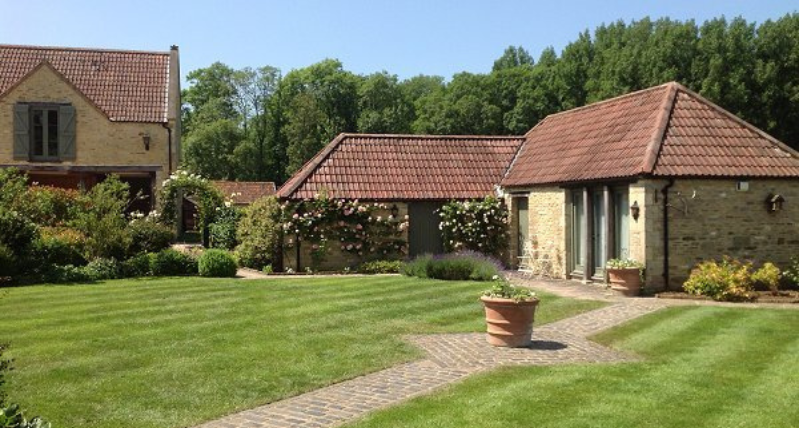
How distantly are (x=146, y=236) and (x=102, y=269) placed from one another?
265 centimetres

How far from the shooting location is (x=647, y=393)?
788 centimetres

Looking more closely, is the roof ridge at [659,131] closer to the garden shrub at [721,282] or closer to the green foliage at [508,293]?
the garden shrub at [721,282]

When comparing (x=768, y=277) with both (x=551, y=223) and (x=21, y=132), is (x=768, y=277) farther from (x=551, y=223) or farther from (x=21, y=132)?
(x=21, y=132)

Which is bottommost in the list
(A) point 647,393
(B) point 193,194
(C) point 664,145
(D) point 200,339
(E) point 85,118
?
(A) point 647,393

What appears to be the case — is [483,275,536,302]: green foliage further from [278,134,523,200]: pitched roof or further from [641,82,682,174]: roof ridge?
[278,134,523,200]: pitched roof

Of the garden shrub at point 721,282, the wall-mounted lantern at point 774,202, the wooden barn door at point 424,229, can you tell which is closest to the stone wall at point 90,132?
the wooden barn door at point 424,229

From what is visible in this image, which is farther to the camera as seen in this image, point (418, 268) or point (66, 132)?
point (66, 132)

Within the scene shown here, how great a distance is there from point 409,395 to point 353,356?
1.97m

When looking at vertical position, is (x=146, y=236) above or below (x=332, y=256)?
above

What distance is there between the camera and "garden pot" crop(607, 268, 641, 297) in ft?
52.7

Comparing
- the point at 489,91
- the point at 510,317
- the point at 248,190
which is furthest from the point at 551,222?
the point at 489,91

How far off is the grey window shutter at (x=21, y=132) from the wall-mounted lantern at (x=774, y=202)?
2778 centimetres

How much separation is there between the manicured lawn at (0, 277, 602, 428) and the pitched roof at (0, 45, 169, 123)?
16.1m

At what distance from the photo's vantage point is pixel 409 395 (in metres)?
7.91
